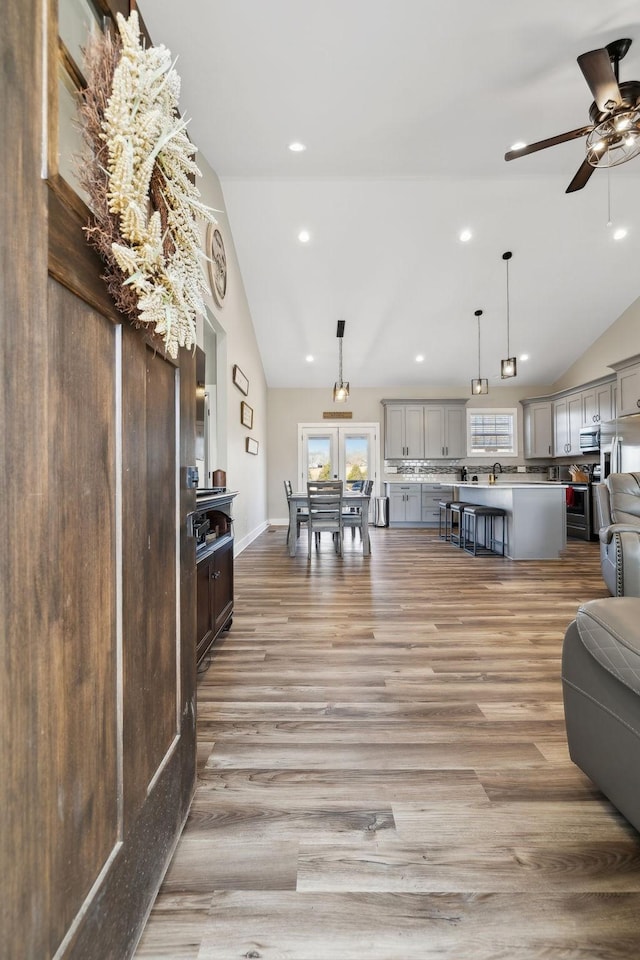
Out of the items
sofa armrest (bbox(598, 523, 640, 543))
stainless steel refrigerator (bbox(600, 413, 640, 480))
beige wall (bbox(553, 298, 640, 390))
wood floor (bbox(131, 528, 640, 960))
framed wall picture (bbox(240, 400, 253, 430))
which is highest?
beige wall (bbox(553, 298, 640, 390))

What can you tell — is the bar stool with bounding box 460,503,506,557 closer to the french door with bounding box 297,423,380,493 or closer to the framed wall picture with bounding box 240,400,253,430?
the french door with bounding box 297,423,380,493

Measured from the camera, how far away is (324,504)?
4.85 m

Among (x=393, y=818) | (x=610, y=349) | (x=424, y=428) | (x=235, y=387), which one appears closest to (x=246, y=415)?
(x=235, y=387)

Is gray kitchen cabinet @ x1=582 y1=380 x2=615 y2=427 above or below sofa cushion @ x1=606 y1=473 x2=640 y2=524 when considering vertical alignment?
above

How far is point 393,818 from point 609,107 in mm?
3492

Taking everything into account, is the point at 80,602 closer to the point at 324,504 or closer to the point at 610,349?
the point at 324,504

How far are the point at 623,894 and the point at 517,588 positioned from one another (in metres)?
2.81

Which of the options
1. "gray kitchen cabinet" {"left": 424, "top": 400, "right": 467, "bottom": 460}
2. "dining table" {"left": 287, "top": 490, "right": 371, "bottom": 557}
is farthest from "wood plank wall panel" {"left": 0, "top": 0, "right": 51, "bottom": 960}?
"gray kitchen cabinet" {"left": 424, "top": 400, "right": 467, "bottom": 460}

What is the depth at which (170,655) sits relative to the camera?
3.54 feet

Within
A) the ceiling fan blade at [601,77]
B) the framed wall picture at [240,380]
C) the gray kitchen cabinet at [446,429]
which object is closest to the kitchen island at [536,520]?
the ceiling fan blade at [601,77]

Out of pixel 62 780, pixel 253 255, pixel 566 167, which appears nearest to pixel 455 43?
pixel 566 167

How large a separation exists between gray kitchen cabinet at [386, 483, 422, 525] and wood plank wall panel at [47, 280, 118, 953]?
751 cm

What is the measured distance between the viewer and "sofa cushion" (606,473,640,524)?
287 centimetres

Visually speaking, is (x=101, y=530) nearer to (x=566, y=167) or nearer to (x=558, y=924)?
(x=558, y=924)
